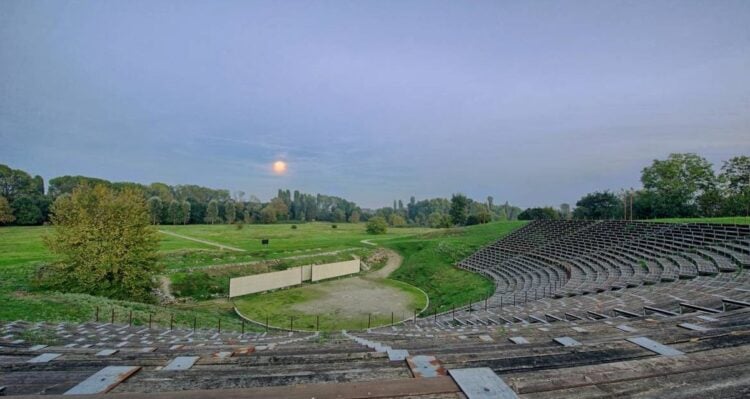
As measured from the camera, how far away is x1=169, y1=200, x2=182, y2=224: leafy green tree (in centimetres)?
7681

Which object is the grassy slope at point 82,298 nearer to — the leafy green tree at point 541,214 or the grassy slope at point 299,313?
the grassy slope at point 299,313

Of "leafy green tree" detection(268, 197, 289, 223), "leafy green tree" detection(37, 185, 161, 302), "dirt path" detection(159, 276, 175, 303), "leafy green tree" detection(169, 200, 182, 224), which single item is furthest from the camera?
"leafy green tree" detection(268, 197, 289, 223)

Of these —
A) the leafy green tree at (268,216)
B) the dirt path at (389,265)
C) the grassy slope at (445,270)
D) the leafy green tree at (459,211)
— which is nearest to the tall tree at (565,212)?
the leafy green tree at (459,211)

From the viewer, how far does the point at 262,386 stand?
88.3 inches

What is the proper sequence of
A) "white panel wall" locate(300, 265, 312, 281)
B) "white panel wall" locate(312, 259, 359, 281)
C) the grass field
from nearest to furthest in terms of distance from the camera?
the grass field, "white panel wall" locate(300, 265, 312, 281), "white panel wall" locate(312, 259, 359, 281)

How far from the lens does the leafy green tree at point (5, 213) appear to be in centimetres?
5438

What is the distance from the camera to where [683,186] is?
156ft

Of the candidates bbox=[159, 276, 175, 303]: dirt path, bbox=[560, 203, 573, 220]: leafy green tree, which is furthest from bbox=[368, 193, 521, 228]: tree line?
bbox=[159, 276, 175, 303]: dirt path

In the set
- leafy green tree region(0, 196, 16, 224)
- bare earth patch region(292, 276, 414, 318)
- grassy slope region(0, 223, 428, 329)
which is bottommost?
bare earth patch region(292, 276, 414, 318)

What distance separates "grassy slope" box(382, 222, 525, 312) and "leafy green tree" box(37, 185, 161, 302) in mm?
20756

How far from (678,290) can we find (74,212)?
31384 mm

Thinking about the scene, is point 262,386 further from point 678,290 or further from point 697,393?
point 678,290

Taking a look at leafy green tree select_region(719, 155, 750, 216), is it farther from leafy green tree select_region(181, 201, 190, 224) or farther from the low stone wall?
Result: leafy green tree select_region(181, 201, 190, 224)

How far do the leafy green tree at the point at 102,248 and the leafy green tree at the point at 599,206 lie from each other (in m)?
A: 70.9
